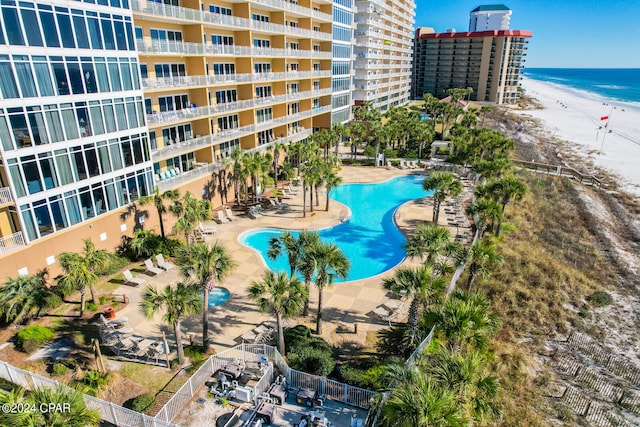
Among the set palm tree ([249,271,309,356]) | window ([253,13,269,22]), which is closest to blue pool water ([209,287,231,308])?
palm tree ([249,271,309,356])

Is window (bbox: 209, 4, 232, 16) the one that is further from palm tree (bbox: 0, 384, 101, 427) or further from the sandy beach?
the sandy beach

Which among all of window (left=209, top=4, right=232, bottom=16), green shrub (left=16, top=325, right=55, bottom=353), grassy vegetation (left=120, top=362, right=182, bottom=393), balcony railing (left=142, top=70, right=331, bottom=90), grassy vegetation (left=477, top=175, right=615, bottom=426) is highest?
window (left=209, top=4, right=232, bottom=16)

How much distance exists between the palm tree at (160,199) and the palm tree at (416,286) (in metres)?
19.2

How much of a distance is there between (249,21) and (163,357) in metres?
34.8

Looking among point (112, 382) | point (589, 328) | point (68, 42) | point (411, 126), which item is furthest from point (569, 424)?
point (411, 126)

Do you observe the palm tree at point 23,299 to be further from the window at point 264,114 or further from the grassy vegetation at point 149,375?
the window at point 264,114

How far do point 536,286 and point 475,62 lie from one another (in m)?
130

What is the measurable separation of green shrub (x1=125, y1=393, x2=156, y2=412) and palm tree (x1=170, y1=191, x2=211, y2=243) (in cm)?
1290

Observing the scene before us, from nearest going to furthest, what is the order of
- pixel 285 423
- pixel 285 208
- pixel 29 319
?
pixel 285 423 < pixel 29 319 < pixel 285 208

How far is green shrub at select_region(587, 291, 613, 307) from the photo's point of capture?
1011 inches

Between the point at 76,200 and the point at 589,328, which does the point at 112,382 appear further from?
the point at 589,328

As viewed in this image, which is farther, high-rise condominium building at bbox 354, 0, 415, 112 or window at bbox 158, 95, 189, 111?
high-rise condominium building at bbox 354, 0, 415, 112

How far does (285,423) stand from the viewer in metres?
15.2

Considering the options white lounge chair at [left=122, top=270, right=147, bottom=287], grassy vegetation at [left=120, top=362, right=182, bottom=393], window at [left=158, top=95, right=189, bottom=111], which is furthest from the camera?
window at [left=158, top=95, right=189, bottom=111]
